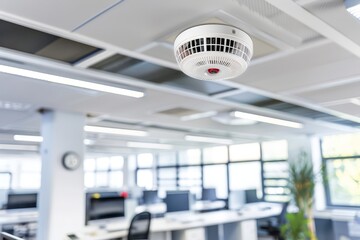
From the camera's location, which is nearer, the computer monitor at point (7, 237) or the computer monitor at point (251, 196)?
the computer monitor at point (7, 237)

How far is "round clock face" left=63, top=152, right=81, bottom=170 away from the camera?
494cm

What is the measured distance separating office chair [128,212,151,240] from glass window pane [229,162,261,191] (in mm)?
5292

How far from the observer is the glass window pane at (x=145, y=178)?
13.1m

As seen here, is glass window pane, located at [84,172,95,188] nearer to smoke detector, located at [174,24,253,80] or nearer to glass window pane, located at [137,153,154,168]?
glass window pane, located at [137,153,154,168]

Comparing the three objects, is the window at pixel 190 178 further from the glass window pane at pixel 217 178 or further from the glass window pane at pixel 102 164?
the glass window pane at pixel 102 164

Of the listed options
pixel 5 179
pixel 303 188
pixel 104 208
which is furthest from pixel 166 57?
pixel 5 179

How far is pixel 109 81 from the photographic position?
3490mm

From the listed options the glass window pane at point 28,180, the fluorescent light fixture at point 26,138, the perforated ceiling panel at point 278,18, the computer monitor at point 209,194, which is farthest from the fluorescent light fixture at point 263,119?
the glass window pane at point 28,180

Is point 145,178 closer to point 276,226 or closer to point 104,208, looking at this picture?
point 276,226

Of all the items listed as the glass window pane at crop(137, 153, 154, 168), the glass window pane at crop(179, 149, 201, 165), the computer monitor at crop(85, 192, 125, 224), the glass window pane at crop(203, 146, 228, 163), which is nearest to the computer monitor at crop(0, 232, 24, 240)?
the computer monitor at crop(85, 192, 125, 224)

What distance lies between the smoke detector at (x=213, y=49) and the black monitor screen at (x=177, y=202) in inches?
184

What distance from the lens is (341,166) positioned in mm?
7562

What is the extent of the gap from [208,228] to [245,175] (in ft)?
11.2

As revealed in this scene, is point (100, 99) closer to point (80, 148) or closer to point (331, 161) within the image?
point (80, 148)
